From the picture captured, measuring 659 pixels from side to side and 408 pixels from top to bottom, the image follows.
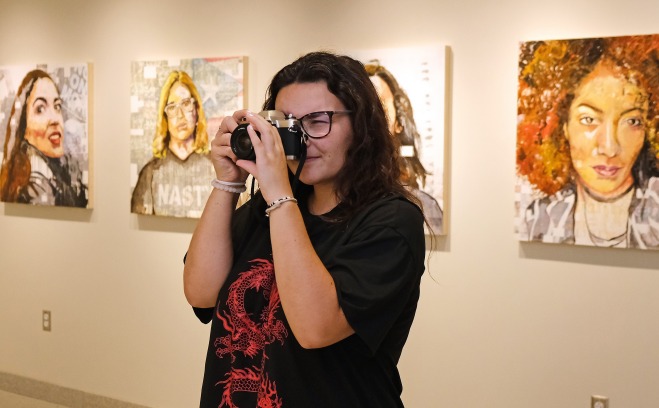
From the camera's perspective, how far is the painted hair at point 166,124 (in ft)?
12.7

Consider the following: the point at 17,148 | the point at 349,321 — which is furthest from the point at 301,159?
the point at 17,148

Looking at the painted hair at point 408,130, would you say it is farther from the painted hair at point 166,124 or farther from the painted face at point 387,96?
the painted hair at point 166,124

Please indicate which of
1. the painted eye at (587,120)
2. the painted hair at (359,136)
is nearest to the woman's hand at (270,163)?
the painted hair at (359,136)

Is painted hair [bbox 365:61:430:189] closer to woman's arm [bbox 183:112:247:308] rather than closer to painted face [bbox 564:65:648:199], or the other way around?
painted face [bbox 564:65:648:199]

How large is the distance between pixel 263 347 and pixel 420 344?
6.46ft

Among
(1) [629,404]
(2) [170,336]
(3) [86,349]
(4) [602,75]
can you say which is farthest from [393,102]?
(3) [86,349]

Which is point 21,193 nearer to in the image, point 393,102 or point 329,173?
point 393,102

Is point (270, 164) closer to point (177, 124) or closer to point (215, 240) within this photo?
point (215, 240)

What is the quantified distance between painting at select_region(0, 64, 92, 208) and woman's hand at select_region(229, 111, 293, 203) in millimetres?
3051

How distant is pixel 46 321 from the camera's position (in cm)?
464

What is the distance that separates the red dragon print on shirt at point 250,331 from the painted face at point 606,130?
174 cm

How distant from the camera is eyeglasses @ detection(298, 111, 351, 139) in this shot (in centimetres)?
150

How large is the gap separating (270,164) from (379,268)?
27 centimetres

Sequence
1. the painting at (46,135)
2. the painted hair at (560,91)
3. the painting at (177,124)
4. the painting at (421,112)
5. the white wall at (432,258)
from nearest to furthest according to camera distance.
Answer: the painted hair at (560,91)
the white wall at (432,258)
the painting at (421,112)
the painting at (177,124)
the painting at (46,135)
